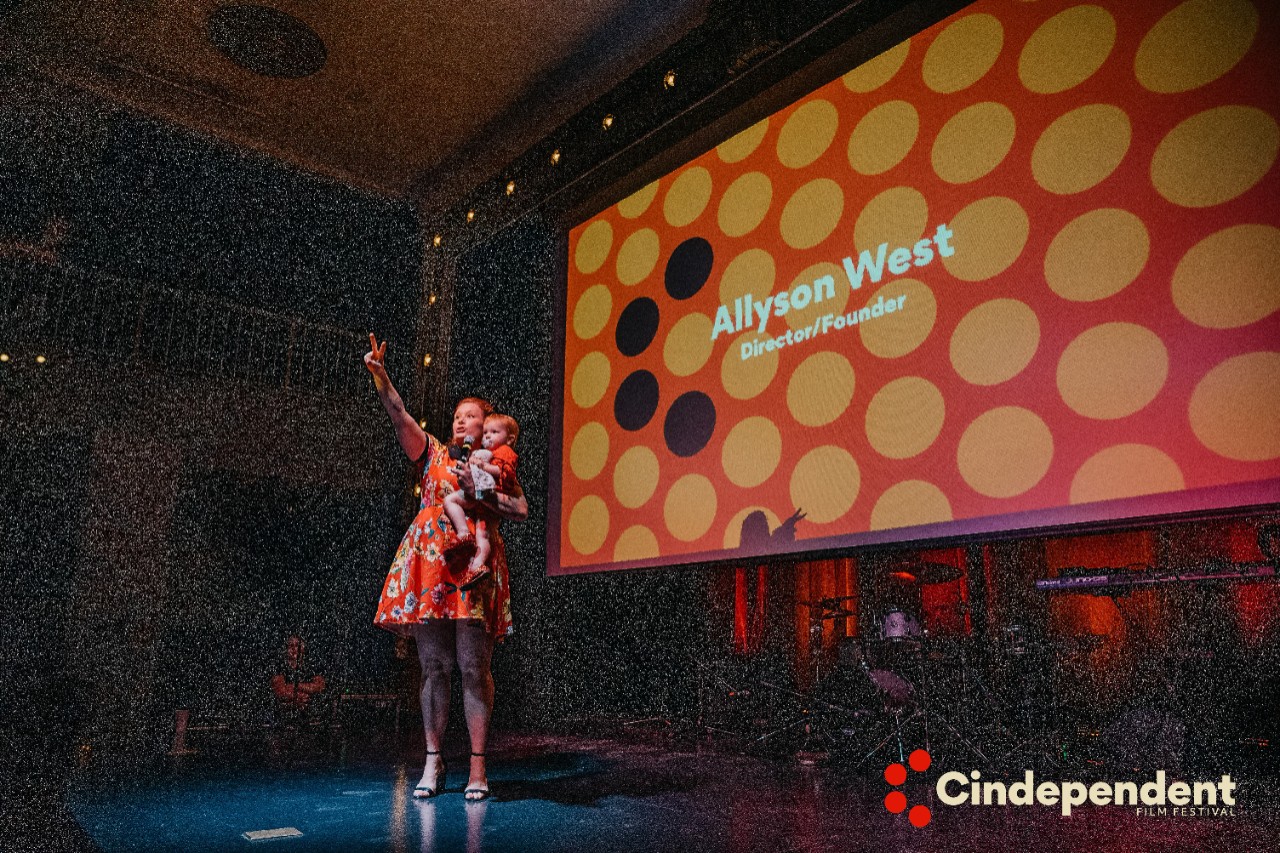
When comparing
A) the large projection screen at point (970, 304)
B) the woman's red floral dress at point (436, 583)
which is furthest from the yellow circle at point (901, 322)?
the woman's red floral dress at point (436, 583)

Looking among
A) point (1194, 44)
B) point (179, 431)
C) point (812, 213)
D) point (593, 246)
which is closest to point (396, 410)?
point (812, 213)

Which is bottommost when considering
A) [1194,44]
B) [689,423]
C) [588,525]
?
[588,525]

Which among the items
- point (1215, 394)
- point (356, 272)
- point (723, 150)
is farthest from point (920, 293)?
point (356, 272)

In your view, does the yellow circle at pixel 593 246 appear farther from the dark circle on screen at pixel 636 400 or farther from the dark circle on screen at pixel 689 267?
the dark circle on screen at pixel 636 400

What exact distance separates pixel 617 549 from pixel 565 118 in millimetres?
2290

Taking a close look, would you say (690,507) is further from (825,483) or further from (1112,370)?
(1112,370)

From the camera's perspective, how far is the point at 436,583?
234cm

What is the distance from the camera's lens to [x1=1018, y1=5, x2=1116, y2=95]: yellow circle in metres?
2.37

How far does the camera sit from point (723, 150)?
3.48 m

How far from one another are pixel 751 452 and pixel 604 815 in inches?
54.9

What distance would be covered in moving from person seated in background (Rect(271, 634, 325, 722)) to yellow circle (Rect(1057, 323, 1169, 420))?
14.3ft

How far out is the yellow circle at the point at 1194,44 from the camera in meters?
2.12

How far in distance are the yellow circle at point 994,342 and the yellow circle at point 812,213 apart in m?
0.67

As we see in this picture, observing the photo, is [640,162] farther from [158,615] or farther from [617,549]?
[158,615]
